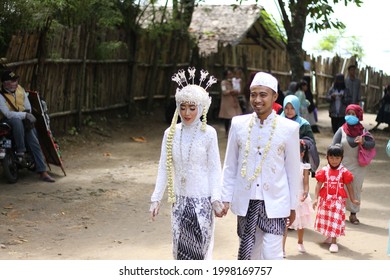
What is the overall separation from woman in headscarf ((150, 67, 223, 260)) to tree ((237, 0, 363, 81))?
9.87 metres

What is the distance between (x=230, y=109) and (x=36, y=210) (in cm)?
853

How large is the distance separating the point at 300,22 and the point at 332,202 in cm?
1063

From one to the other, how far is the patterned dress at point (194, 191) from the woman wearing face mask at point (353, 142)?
3.60 m

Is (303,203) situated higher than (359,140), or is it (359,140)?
(359,140)

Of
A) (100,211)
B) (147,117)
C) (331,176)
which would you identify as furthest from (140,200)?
(147,117)

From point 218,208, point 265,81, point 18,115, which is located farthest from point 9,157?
point 265,81

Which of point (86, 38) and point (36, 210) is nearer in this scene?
point (36, 210)

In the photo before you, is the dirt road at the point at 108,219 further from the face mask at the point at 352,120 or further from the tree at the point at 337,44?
the tree at the point at 337,44

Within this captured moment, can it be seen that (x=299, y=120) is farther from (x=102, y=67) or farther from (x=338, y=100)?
Result: (x=102, y=67)

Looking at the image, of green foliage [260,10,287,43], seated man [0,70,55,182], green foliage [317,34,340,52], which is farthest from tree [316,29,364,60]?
seated man [0,70,55,182]

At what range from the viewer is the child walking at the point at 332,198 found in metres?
8.04

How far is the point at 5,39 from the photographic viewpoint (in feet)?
42.6

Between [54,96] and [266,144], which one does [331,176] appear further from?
[54,96]

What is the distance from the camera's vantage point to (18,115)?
10.9 m
